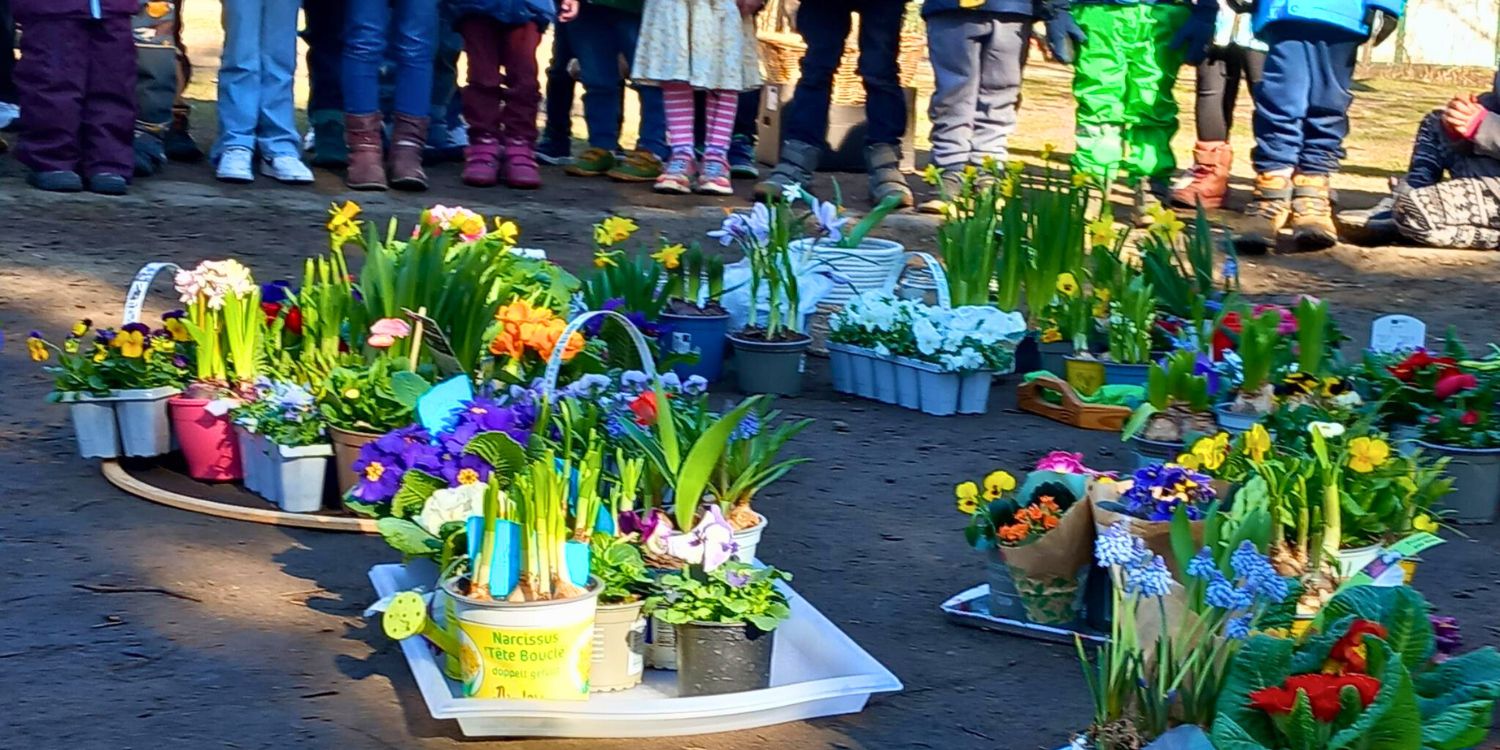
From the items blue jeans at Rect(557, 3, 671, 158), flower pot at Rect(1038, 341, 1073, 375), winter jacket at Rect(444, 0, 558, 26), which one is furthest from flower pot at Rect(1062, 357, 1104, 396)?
blue jeans at Rect(557, 3, 671, 158)

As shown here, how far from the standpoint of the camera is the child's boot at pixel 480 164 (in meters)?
7.84

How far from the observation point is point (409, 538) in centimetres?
311

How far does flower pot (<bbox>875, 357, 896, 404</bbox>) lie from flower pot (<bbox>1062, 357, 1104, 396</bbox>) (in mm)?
497

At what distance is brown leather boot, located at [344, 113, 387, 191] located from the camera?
24.1 feet

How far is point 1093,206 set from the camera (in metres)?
8.09

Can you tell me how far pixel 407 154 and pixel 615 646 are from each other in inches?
195

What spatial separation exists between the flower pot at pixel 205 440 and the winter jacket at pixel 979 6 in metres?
4.14

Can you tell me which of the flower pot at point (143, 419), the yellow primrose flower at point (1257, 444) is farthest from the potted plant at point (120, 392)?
the yellow primrose flower at point (1257, 444)

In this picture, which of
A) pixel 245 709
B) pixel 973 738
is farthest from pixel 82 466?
pixel 973 738

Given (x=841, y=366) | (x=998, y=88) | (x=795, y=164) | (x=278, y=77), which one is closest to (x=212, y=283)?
(x=841, y=366)

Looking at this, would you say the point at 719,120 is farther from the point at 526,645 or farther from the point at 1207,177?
the point at 526,645

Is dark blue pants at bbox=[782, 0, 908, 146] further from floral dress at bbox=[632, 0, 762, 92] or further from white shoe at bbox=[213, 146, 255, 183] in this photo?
white shoe at bbox=[213, 146, 255, 183]

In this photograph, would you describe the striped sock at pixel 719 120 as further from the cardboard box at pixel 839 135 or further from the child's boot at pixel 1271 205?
the child's boot at pixel 1271 205

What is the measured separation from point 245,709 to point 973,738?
3.72ft
